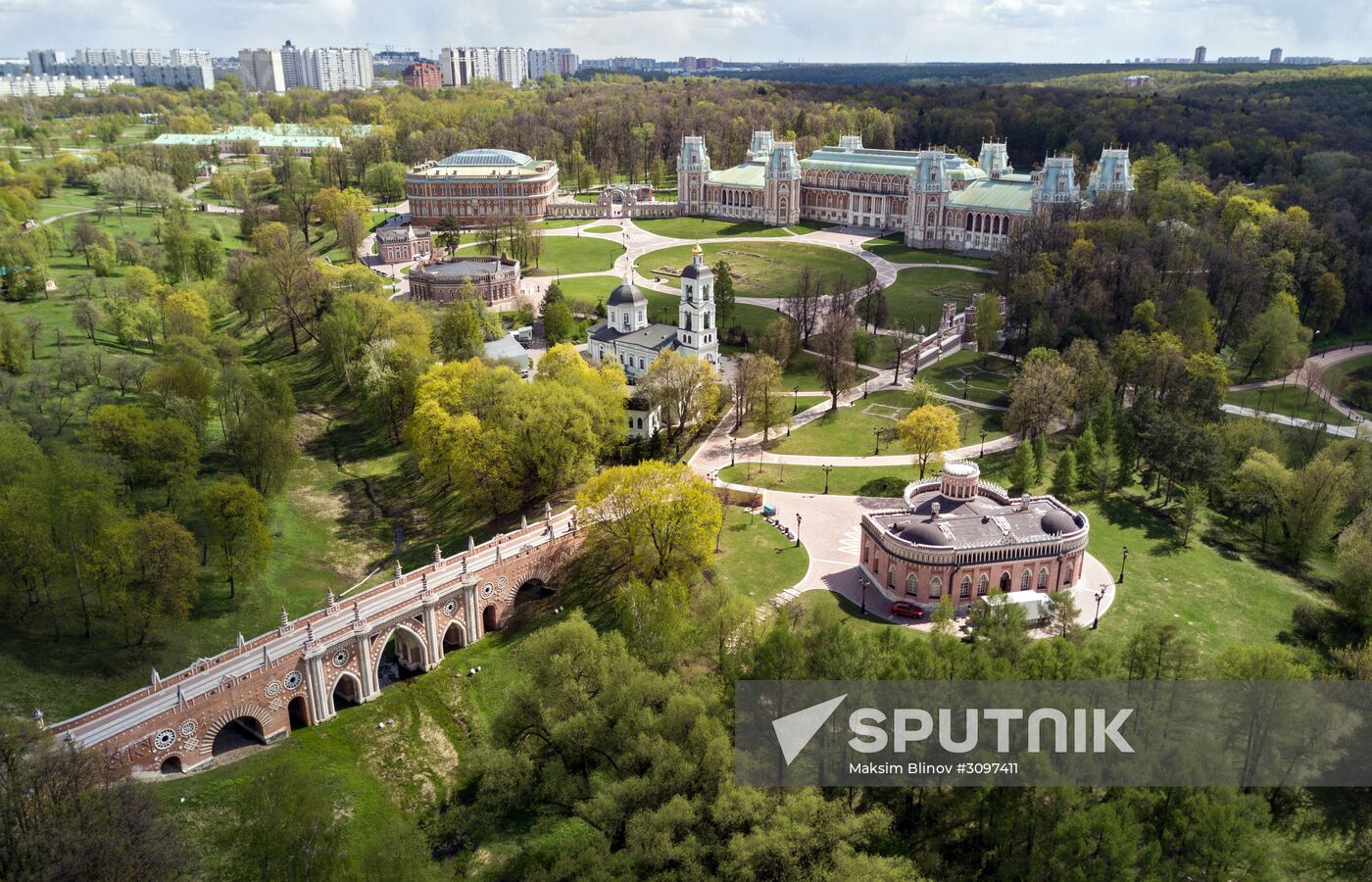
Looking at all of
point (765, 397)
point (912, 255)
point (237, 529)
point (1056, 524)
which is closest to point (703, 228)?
point (912, 255)

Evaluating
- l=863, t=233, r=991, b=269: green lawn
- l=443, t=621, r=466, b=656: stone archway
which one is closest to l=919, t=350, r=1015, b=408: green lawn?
l=863, t=233, r=991, b=269: green lawn

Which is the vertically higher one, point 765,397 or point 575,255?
point 575,255

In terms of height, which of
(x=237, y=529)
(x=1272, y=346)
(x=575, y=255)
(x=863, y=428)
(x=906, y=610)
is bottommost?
(x=906, y=610)

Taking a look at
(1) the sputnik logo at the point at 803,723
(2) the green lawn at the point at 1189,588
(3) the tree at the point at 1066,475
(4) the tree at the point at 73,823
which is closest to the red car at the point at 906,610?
(2) the green lawn at the point at 1189,588

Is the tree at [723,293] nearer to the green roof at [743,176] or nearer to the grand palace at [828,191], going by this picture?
the grand palace at [828,191]

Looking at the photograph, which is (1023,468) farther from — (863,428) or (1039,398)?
(863,428)

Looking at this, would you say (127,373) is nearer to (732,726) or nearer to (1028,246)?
(732,726)
